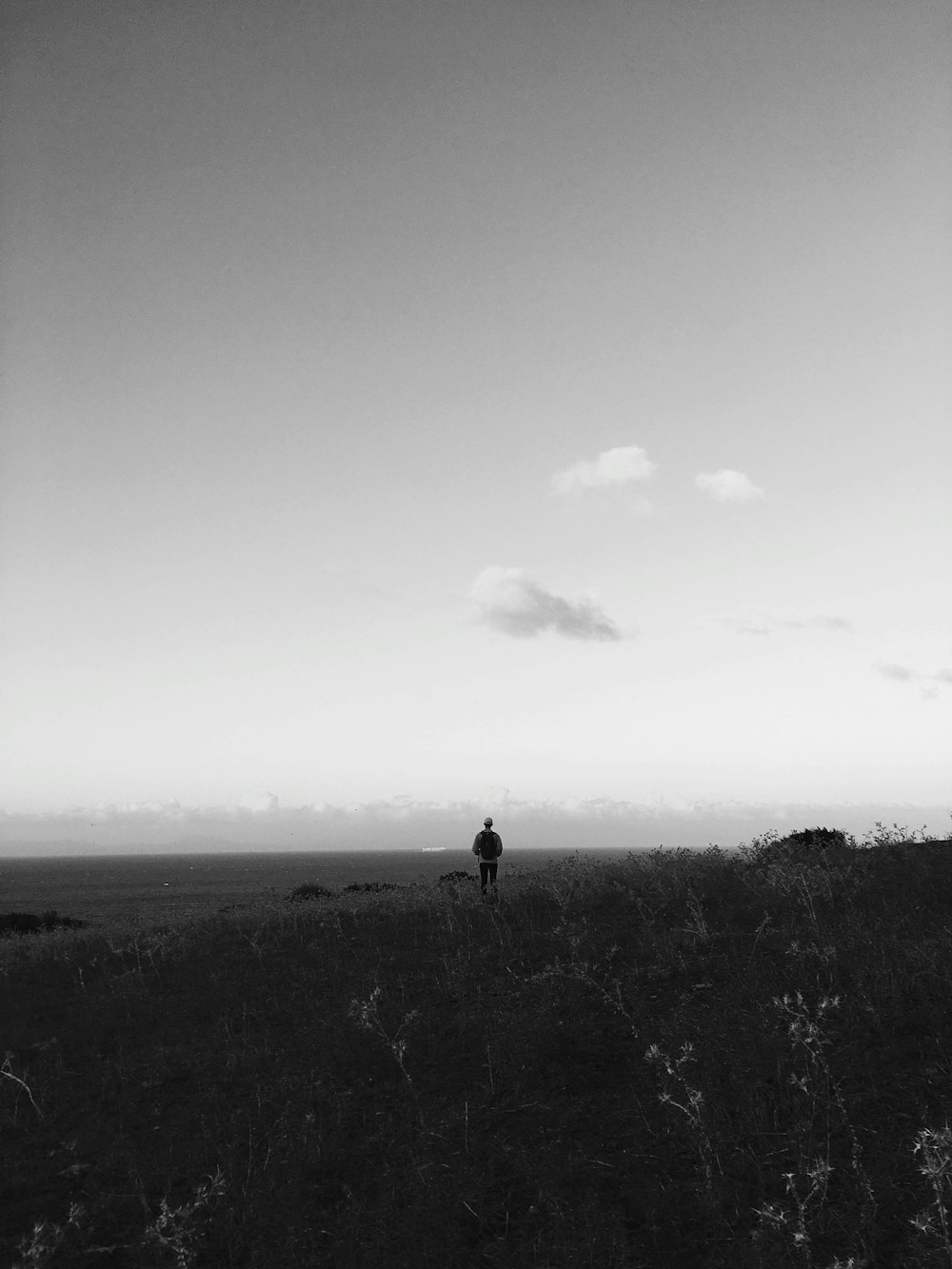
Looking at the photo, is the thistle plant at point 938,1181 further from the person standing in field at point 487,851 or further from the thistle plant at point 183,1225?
the person standing in field at point 487,851

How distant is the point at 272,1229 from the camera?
6055 millimetres

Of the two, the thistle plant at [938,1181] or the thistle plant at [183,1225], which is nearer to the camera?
the thistle plant at [938,1181]

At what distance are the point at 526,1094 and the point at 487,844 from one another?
360 inches

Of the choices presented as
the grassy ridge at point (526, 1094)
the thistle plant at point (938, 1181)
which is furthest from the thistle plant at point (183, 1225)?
the thistle plant at point (938, 1181)

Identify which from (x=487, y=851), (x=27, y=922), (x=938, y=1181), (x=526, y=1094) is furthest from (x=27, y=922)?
(x=938, y=1181)

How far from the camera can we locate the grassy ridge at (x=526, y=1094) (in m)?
5.63

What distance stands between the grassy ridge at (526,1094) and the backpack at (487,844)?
3493mm

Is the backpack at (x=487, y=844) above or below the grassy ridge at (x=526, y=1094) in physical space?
above

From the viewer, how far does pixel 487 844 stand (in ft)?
54.5

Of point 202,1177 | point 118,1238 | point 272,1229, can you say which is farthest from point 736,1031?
point 118,1238

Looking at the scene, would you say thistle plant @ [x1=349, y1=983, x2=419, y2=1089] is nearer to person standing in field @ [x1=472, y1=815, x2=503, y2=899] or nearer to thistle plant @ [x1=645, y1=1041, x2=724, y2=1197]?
thistle plant @ [x1=645, y1=1041, x2=724, y2=1197]

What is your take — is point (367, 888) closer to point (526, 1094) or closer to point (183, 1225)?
point (526, 1094)

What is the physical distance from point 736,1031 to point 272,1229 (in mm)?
4697

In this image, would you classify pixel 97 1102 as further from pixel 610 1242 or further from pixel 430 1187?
pixel 610 1242
